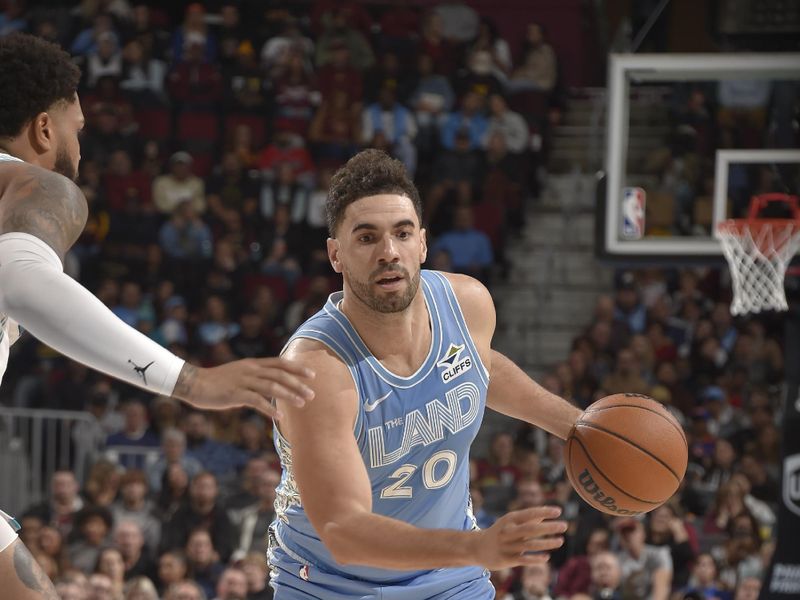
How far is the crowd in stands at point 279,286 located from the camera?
8.82m

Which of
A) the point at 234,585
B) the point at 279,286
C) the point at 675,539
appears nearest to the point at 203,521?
the point at 234,585

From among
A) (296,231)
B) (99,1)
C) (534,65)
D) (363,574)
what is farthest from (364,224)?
(99,1)

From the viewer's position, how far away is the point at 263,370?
2793mm

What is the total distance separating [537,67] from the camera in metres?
13.0

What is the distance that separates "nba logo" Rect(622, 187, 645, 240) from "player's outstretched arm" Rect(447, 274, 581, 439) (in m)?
3.85

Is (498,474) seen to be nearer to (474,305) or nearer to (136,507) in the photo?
(136,507)

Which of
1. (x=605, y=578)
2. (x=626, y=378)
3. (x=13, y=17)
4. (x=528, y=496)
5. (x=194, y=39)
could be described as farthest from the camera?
(x=13, y=17)

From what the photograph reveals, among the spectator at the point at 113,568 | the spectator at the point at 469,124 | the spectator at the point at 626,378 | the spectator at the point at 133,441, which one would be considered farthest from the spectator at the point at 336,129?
the spectator at the point at 113,568

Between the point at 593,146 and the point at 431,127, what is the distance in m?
1.88

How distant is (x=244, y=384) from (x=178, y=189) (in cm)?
942

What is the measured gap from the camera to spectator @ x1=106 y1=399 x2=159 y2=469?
10.1 m

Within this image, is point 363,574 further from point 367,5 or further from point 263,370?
point 367,5

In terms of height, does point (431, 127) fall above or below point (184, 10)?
below

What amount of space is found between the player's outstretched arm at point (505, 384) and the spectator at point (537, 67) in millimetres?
8994
